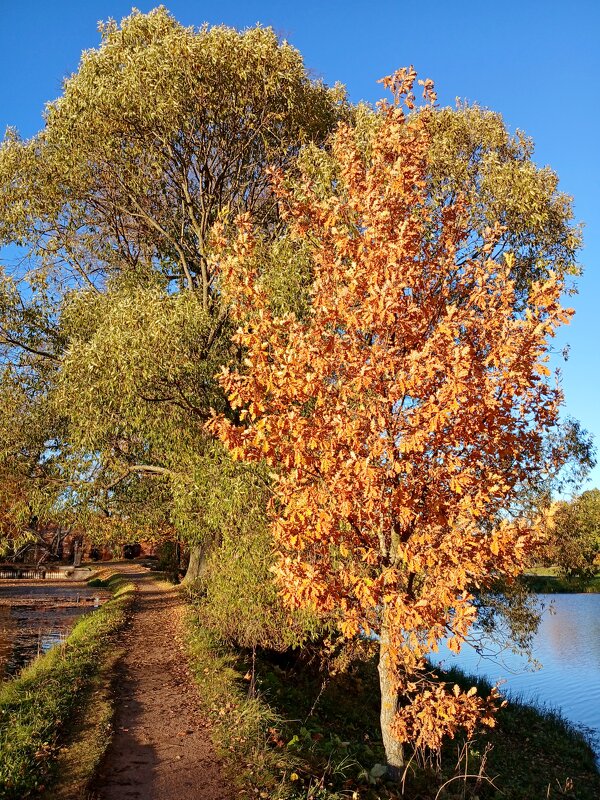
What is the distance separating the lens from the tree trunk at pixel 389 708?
9.36 meters

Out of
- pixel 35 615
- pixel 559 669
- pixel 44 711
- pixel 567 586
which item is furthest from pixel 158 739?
pixel 567 586

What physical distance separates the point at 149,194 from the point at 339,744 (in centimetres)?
1610

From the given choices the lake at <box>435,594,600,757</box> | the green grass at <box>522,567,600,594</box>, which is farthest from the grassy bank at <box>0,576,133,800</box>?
the green grass at <box>522,567,600,594</box>

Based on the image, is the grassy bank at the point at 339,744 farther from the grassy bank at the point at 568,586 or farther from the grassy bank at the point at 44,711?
the grassy bank at the point at 568,586

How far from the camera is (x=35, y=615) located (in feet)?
95.1

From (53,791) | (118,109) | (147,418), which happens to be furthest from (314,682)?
(118,109)

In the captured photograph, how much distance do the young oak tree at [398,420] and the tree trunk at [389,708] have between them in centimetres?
6

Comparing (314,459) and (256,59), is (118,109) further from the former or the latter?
(314,459)

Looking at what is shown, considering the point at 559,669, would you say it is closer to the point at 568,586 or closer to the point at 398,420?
the point at 398,420

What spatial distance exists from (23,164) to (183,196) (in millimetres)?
4533

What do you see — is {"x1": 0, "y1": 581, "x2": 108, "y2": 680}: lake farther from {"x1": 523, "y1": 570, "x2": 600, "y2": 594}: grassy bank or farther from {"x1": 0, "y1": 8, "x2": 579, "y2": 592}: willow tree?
{"x1": 523, "y1": 570, "x2": 600, "y2": 594}: grassy bank

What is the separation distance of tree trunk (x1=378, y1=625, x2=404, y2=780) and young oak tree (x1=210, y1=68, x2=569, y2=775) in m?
0.06

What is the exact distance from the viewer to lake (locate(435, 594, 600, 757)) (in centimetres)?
2073

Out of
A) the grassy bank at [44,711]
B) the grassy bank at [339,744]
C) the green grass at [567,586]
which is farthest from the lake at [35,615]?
the green grass at [567,586]
